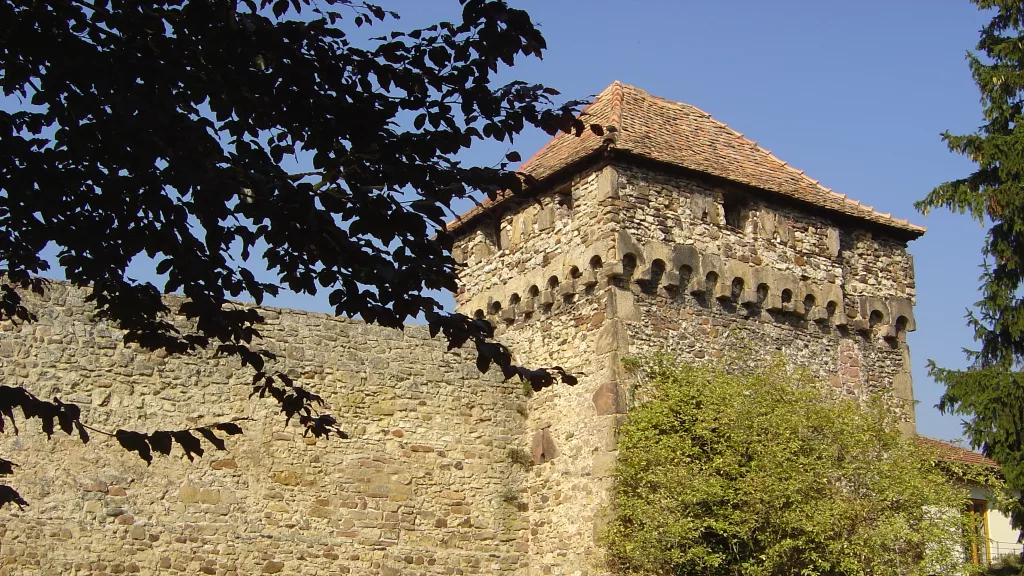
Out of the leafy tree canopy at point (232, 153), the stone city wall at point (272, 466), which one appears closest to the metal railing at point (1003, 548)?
the stone city wall at point (272, 466)

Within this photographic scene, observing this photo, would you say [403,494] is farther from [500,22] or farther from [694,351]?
[500,22]

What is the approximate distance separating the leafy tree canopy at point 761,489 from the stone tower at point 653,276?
423 millimetres

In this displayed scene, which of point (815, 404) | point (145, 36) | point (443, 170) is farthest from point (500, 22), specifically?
point (815, 404)

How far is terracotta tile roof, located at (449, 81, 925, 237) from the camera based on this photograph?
558 inches

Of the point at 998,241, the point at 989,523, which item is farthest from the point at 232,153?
the point at 989,523

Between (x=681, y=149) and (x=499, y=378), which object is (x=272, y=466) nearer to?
(x=499, y=378)

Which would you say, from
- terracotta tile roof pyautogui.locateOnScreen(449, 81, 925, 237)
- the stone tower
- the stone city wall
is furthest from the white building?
the stone city wall

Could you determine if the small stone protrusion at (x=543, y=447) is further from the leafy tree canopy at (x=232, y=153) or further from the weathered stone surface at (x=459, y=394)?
the leafy tree canopy at (x=232, y=153)

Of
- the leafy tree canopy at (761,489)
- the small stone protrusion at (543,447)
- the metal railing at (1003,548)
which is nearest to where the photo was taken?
the leafy tree canopy at (761,489)

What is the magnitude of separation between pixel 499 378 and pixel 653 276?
7.25 ft

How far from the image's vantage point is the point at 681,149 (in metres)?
14.6

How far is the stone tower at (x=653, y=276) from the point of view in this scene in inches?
529

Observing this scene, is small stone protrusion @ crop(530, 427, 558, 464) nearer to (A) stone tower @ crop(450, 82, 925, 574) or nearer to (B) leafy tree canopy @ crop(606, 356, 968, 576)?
(A) stone tower @ crop(450, 82, 925, 574)

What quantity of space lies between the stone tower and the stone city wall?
0.77 m
